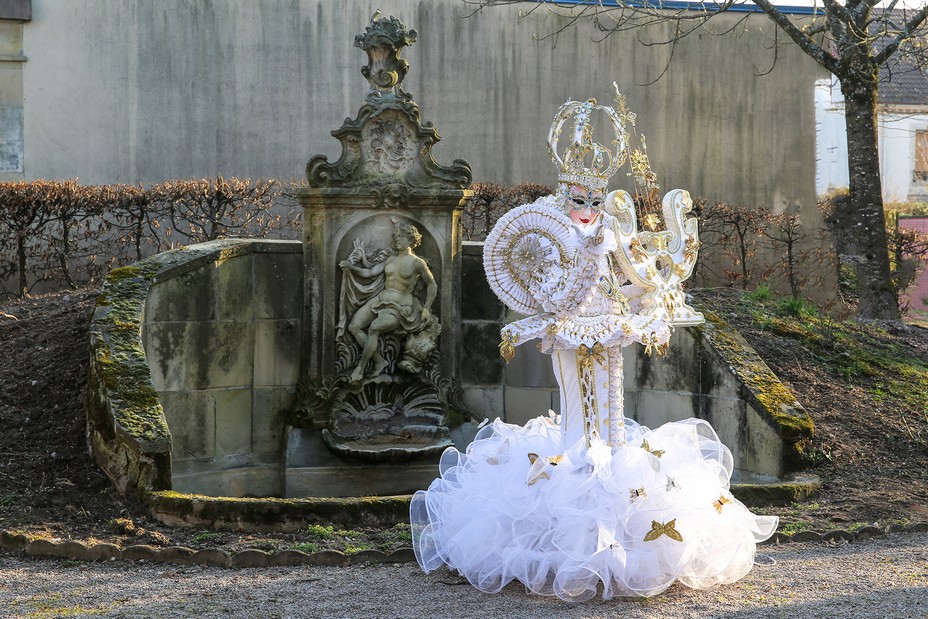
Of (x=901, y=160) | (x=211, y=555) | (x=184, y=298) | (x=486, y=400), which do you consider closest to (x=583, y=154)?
(x=211, y=555)

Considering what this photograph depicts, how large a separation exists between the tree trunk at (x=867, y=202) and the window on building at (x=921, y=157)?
1908cm

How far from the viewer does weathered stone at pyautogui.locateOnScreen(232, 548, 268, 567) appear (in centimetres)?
662

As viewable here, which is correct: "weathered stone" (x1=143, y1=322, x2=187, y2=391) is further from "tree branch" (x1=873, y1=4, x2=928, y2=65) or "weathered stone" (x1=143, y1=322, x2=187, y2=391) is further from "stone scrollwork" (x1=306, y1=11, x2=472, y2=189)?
"tree branch" (x1=873, y1=4, x2=928, y2=65)

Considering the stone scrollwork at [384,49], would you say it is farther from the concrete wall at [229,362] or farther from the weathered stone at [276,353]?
the weathered stone at [276,353]

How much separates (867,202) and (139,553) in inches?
350

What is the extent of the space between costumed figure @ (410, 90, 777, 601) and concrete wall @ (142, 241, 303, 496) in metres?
3.04

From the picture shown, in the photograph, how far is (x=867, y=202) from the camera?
42.0 feet

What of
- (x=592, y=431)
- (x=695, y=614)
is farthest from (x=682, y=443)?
(x=695, y=614)

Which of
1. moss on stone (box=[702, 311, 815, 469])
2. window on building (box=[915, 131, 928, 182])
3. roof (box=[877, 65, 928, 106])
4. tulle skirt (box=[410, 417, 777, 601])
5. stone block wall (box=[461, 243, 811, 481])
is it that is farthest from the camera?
window on building (box=[915, 131, 928, 182])

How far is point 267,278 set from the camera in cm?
959

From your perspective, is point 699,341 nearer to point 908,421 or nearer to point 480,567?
point 908,421

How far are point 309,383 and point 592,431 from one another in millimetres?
3753

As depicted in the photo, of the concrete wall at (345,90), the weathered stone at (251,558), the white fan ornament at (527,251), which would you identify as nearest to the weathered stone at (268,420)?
the weathered stone at (251,558)

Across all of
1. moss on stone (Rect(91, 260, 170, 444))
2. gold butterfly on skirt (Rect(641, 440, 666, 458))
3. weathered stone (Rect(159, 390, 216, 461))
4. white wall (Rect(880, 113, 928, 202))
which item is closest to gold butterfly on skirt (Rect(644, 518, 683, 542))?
gold butterfly on skirt (Rect(641, 440, 666, 458))
